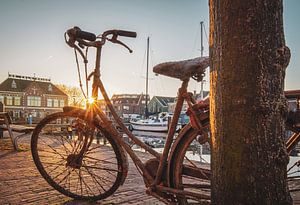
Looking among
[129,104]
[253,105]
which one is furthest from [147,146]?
[129,104]

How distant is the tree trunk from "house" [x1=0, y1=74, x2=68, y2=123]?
45.6 metres

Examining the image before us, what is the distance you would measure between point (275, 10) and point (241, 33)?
0.53 feet

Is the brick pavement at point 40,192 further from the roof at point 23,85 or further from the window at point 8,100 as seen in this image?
the roof at point 23,85

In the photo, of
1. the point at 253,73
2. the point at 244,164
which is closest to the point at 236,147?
the point at 244,164

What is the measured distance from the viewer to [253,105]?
1.01 meters

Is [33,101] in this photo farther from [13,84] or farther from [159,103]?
[159,103]

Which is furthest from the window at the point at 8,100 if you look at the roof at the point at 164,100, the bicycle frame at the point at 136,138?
the bicycle frame at the point at 136,138

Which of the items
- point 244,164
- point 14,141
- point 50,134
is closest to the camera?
point 244,164

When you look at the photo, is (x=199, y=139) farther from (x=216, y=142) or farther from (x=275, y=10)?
(x=275, y=10)

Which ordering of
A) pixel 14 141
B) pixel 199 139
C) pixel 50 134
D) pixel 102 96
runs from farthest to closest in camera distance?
pixel 14 141 → pixel 50 134 → pixel 102 96 → pixel 199 139

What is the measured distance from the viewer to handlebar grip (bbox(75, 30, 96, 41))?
226 centimetres

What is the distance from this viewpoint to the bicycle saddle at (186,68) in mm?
1661

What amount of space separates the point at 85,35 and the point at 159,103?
60.4m

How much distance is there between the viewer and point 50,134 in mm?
3266
